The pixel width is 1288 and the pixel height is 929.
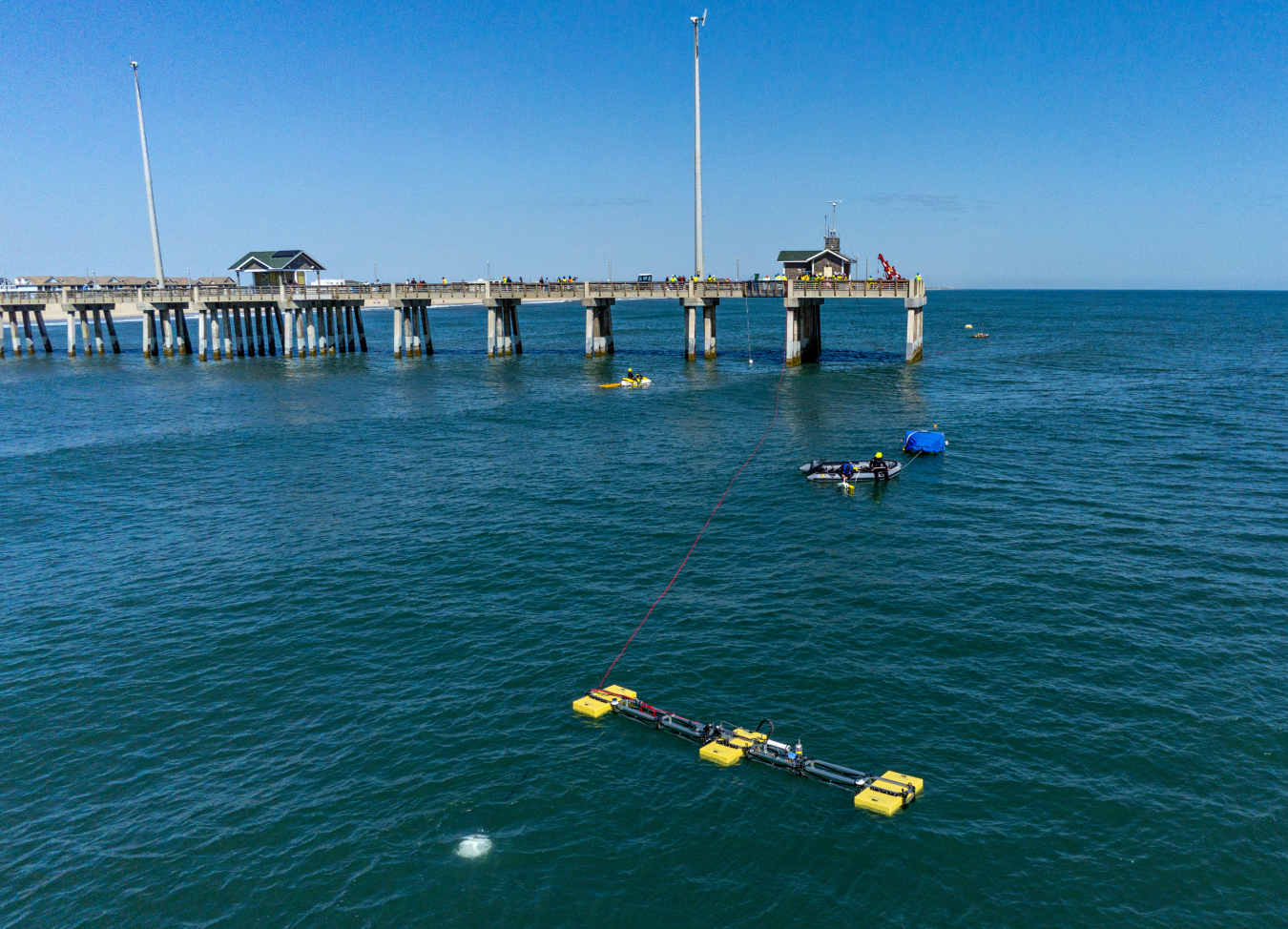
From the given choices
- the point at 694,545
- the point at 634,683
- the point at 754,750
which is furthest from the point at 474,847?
the point at 694,545

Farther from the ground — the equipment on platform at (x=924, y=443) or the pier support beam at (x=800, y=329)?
the pier support beam at (x=800, y=329)

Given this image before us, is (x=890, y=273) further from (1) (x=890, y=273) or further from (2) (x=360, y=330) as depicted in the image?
(2) (x=360, y=330)

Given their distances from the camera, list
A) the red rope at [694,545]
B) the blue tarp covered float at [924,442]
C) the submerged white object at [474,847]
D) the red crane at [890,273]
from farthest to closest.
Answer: the red crane at [890,273] → the blue tarp covered float at [924,442] → the red rope at [694,545] → the submerged white object at [474,847]

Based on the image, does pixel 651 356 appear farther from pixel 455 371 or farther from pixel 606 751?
pixel 606 751

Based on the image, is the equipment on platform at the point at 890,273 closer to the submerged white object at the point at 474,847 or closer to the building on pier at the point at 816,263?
the building on pier at the point at 816,263

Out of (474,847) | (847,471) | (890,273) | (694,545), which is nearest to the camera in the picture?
(474,847)

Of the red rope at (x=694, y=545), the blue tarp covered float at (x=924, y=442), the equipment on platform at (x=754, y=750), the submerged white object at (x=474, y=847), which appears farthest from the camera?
the blue tarp covered float at (x=924, y=442)

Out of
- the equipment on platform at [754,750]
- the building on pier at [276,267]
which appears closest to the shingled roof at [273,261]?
the building on pier at [276,267]
